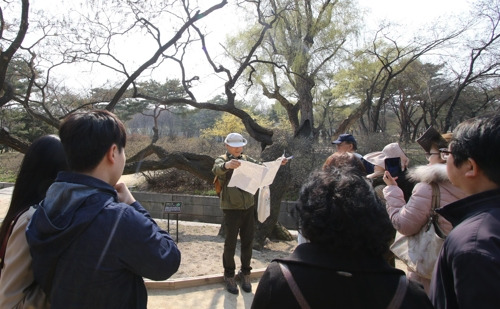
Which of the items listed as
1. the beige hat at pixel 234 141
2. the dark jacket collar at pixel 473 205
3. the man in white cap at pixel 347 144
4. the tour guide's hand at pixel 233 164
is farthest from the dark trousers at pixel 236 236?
the dark jacket collar at pixel 473 205

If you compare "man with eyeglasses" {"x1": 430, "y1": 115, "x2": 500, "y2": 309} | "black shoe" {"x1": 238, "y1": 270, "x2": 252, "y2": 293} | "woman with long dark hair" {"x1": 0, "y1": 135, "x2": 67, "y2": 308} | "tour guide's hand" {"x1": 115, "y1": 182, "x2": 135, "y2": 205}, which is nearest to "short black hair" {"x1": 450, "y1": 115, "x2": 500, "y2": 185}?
"man with eyeglasses" {"x1": 430, "y1": 115, "x2": 500, "y2": 309}

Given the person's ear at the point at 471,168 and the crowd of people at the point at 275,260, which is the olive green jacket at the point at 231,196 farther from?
the person's ear at the point at 471,168

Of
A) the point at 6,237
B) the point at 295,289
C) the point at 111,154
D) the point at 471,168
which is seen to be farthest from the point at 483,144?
the point at 6,237

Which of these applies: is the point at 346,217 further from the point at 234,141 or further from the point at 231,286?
the point at 231,286

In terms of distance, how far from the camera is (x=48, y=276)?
1.26 metres

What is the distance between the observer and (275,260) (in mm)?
1152

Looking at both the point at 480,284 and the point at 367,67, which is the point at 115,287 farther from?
the point at 367,67

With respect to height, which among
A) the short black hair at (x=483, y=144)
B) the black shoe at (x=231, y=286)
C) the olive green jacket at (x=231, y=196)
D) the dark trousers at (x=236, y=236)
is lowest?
the black shoe at (x=231, y=286)

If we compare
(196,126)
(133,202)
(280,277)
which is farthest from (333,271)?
(196,126)

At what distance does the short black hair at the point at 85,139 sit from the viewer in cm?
133

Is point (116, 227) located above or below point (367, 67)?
below

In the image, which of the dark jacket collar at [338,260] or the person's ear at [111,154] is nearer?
the dark jacket collar at [338,260]

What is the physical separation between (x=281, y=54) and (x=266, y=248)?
41.2 feet

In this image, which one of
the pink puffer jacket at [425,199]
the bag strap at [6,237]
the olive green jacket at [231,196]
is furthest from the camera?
the olive green jacket at [231,196]
